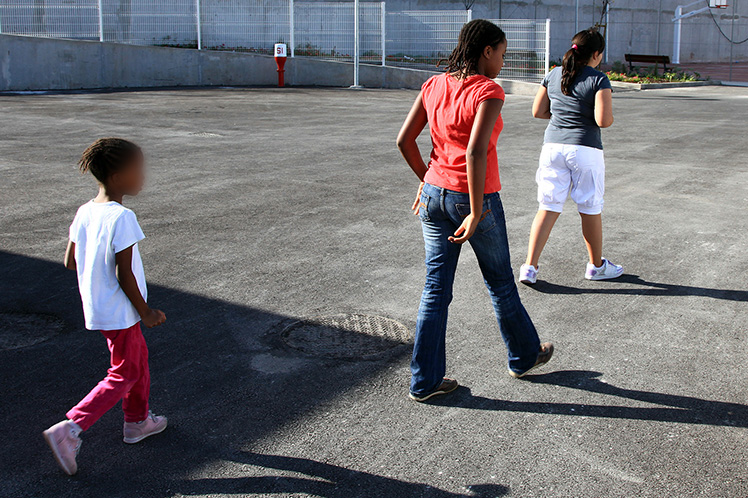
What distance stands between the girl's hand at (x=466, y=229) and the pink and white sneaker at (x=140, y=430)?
1572mm

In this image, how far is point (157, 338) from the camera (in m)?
4.39

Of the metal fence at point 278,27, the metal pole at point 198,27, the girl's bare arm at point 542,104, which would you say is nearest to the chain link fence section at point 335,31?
the metal fence at point 278,27

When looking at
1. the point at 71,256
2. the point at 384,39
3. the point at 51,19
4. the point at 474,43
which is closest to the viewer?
the point at 71,256

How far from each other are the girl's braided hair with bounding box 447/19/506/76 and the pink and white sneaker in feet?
6.87

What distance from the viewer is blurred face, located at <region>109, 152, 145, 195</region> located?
3.02m

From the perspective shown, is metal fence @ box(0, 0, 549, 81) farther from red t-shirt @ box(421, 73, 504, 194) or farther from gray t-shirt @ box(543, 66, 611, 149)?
red t-shirt @ box(421, 73, 504, 194)

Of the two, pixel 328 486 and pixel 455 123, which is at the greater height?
pixel 455 123

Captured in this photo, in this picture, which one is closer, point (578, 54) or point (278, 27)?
point (578, 54)

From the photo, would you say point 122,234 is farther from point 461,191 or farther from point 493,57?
point 493,57

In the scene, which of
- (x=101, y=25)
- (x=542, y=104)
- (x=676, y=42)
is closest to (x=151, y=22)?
(x=101, y=25)

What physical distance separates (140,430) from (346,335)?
1520 millimetres

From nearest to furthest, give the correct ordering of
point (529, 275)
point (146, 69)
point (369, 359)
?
point (369, 359), point (529, 275), point (146, 69)

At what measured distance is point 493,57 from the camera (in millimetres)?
3398

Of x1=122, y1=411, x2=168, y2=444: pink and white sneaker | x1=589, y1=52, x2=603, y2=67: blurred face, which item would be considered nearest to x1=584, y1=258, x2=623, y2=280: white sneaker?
x1=589, y1=52, x2=603, y2=67: blurred face
